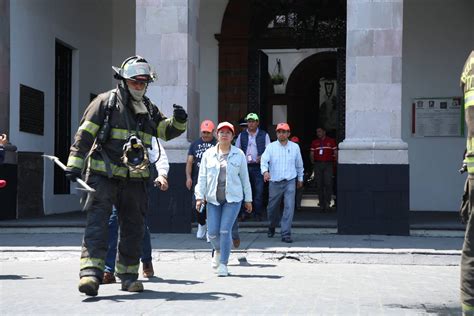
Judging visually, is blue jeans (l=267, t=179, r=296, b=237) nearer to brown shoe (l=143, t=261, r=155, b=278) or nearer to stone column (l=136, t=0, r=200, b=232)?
stone column (l=136, t=0, r=200, b=232)

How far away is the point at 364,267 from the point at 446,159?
7201 mm

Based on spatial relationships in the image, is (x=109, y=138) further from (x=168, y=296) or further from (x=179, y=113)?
(x=168, y=296)

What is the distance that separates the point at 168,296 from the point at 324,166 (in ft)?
32.7

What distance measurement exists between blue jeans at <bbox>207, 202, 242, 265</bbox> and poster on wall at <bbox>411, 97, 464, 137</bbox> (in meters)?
8.45

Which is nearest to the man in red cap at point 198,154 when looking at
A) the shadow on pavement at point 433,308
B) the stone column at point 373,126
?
the stone column at point 373,126

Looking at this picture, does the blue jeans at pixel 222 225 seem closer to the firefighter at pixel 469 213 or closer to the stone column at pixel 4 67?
the firefighter at pixel 469 213

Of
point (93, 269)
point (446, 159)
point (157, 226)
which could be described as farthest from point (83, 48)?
point (93, 269)

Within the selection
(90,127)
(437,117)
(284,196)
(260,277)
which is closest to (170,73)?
(284,196)

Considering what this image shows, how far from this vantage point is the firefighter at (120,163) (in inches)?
276

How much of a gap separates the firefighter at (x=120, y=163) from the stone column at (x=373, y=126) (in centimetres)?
509

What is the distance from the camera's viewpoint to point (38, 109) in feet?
49.6

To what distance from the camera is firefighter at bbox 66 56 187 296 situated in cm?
702

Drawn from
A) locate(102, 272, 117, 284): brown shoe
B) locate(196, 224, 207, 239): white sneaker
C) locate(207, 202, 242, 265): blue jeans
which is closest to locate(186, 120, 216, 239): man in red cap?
locate(196, 224, 207, 239): white sneaker

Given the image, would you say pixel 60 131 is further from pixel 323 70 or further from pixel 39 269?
pixel 323 70
